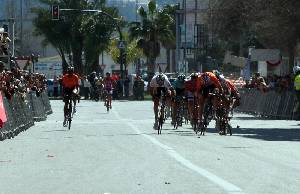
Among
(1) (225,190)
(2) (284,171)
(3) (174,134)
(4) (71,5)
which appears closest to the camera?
(1) (225,190)

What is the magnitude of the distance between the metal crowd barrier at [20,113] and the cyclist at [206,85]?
4.95 metres

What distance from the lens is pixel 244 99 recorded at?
50.3 meters

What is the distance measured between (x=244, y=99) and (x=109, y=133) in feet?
72.7

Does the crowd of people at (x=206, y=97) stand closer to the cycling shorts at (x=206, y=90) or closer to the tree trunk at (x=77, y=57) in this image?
the cycling shorts at (x=206, y=90)

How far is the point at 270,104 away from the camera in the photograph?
4469 cm

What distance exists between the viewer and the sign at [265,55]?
5216cm

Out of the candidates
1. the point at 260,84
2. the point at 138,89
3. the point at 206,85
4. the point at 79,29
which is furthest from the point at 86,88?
the point at 206,85

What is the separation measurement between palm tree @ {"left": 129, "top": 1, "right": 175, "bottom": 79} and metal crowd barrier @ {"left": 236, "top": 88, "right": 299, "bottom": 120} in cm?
4041

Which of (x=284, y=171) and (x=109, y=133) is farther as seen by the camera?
(x=109, y=133)

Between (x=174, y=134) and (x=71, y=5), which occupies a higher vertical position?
(x=71, y=5)

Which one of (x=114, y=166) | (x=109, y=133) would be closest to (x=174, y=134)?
(x=109, y=133)

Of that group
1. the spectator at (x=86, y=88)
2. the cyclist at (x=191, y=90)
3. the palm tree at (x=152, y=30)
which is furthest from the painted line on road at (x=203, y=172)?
the palm tree at (x=152, y=30)

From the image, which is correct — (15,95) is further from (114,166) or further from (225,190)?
(225,190)

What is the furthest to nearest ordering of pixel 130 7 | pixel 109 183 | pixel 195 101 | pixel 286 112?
pixel 130 7, pixel 286 112, pixel 195 101, pixel 109 183
